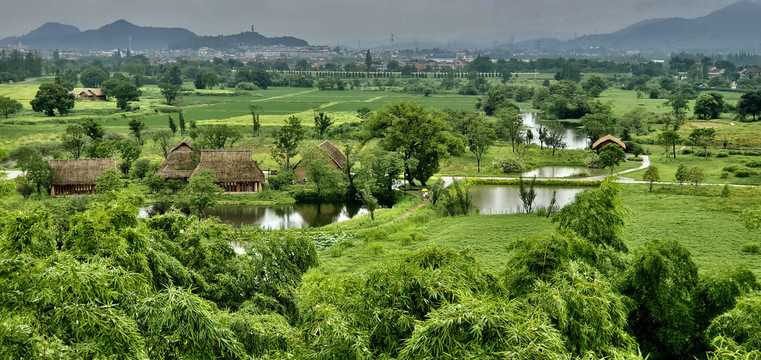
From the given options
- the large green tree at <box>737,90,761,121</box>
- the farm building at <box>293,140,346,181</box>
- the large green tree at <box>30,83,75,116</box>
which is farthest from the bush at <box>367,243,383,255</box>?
the large green tree at <box>30,83,75,116</box>

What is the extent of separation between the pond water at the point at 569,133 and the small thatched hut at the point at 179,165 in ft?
106

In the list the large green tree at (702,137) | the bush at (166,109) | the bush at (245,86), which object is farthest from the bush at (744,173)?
the bush at (245,86)

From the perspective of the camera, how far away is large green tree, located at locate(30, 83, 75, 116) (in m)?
63.1

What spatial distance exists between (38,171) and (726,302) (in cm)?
3282

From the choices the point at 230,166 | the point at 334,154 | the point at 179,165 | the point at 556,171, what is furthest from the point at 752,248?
the point at 179,165

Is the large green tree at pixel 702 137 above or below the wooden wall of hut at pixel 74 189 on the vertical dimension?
above

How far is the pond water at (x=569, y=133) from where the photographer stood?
54.0 meters

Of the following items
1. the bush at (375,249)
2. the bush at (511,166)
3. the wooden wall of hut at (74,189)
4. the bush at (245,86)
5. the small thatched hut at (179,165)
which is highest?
the bush at (245,86)

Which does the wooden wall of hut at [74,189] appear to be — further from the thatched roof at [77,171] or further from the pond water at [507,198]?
the pond water at [507,198]

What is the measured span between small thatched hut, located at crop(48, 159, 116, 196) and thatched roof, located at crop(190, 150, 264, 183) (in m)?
5.54

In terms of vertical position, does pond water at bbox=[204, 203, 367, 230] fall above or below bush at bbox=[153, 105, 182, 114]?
below

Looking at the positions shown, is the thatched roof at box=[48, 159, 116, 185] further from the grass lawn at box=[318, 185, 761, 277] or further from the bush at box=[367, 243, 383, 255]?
the bush at box=[367, 243, 383, 255]

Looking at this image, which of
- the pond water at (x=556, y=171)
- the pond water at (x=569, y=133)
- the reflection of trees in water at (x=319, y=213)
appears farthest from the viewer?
the pond water at (x=569, y=133)

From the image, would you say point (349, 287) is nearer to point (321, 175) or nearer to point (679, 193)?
point (321, 175)
